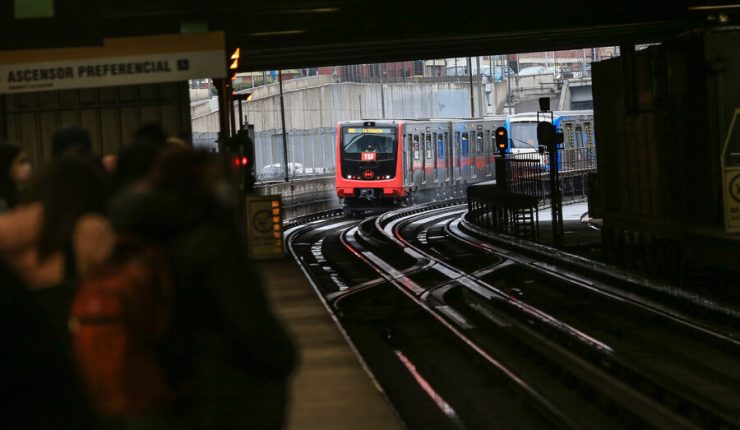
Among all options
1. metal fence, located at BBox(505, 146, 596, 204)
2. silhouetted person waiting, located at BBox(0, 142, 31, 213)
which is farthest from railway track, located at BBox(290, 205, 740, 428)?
metal fence, located at BBox(505, 146, 596, 204)

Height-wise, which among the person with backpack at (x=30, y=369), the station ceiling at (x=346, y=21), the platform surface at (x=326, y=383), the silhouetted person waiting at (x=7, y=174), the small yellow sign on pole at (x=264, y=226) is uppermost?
the station ceiling at (x=346, y=21)

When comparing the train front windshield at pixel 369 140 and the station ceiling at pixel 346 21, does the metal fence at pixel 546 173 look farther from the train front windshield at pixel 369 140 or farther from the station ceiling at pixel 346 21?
the station ceiling at pixel 346 21

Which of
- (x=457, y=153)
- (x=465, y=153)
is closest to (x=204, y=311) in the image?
(x=457, y=153)

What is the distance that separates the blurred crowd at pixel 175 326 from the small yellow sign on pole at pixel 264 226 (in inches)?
654

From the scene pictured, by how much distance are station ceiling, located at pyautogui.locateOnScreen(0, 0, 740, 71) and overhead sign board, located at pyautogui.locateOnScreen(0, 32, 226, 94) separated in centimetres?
59

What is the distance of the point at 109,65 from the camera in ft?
51.3

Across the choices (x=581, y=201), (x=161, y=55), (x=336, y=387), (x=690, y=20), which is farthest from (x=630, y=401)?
(x=581, y=201)

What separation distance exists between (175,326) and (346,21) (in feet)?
59.1

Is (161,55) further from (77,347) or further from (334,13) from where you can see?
(77,347)

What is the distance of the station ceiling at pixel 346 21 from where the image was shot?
17656mm

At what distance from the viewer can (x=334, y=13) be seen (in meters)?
20.2

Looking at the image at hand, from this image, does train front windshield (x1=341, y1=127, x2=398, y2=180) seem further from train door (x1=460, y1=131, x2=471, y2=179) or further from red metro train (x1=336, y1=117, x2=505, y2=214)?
train door (x1=460, y1=131, x2=471, y2=179)

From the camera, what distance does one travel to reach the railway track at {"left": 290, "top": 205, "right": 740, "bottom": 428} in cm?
984

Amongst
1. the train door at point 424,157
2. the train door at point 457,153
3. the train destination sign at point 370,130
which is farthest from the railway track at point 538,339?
the train door at point 457,153
